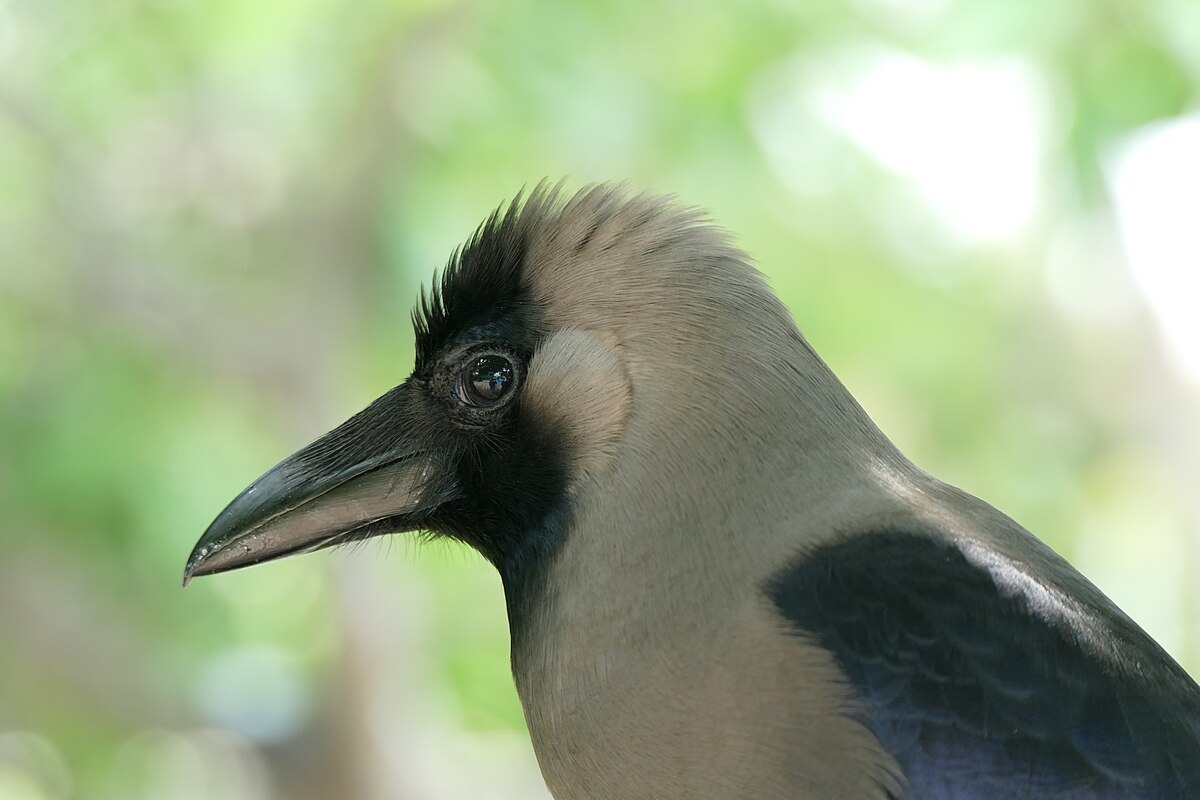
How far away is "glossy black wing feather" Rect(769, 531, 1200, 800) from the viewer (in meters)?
1.61

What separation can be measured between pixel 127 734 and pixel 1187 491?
4.62 metres

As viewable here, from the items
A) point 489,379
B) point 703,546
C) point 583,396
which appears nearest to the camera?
point 703,546

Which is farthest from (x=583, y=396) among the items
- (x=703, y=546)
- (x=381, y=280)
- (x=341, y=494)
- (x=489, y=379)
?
(x=381, y=280)

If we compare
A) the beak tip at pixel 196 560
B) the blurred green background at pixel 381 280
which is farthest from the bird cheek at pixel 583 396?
the blurred green background at pixel 381 280

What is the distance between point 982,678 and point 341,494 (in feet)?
2.97

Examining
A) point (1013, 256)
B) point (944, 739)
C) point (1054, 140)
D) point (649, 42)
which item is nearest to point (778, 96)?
point (649, 42)

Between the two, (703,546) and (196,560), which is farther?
(196,560)

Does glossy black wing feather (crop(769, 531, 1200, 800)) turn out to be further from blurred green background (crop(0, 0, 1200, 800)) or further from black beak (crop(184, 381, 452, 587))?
blurred green background (crop(0, 0, 1200, 800))

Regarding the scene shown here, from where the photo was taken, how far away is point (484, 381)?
1.98m

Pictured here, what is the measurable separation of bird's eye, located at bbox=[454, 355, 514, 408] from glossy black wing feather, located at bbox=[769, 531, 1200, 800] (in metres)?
0.51

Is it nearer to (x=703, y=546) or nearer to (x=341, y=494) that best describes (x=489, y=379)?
(x=341, y=494)

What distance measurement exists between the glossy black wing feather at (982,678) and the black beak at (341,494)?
0.57 m

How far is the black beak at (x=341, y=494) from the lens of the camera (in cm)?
193

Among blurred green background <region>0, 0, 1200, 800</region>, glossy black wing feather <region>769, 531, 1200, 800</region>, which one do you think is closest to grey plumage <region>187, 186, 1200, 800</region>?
glossy black wing feather <region>769, 531, 1200, 800</region>
